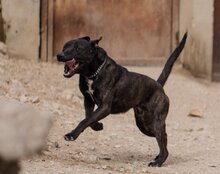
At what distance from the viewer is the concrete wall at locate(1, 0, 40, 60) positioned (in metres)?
10.1

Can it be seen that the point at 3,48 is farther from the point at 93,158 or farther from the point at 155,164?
the point at 155,164

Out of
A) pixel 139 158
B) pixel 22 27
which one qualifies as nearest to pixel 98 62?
pixel 139 158

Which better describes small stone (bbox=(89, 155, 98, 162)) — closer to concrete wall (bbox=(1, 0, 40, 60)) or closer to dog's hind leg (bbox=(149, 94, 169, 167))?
dog's hind leg (bbox=(149, 94, 169, 167))

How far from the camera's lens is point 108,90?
5590mm

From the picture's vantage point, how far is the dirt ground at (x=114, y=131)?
5.54 metres

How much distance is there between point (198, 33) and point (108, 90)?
509 cm

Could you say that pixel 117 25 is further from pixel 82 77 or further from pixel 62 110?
pixel 82 77

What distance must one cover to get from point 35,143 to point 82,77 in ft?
12.2

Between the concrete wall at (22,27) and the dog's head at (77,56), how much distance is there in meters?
4.74

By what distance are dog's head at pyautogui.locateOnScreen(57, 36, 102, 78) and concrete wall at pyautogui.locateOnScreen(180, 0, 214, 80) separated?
5089mm

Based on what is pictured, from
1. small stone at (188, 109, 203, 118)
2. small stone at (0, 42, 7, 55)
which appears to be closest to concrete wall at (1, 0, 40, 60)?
small stone at (0, 42, 7, 55)

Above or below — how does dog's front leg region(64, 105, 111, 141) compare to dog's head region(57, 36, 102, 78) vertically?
below

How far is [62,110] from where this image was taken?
7867 mm

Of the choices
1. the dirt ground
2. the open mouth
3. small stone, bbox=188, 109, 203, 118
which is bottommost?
small stone, bbox=188, 109, 203, 118
